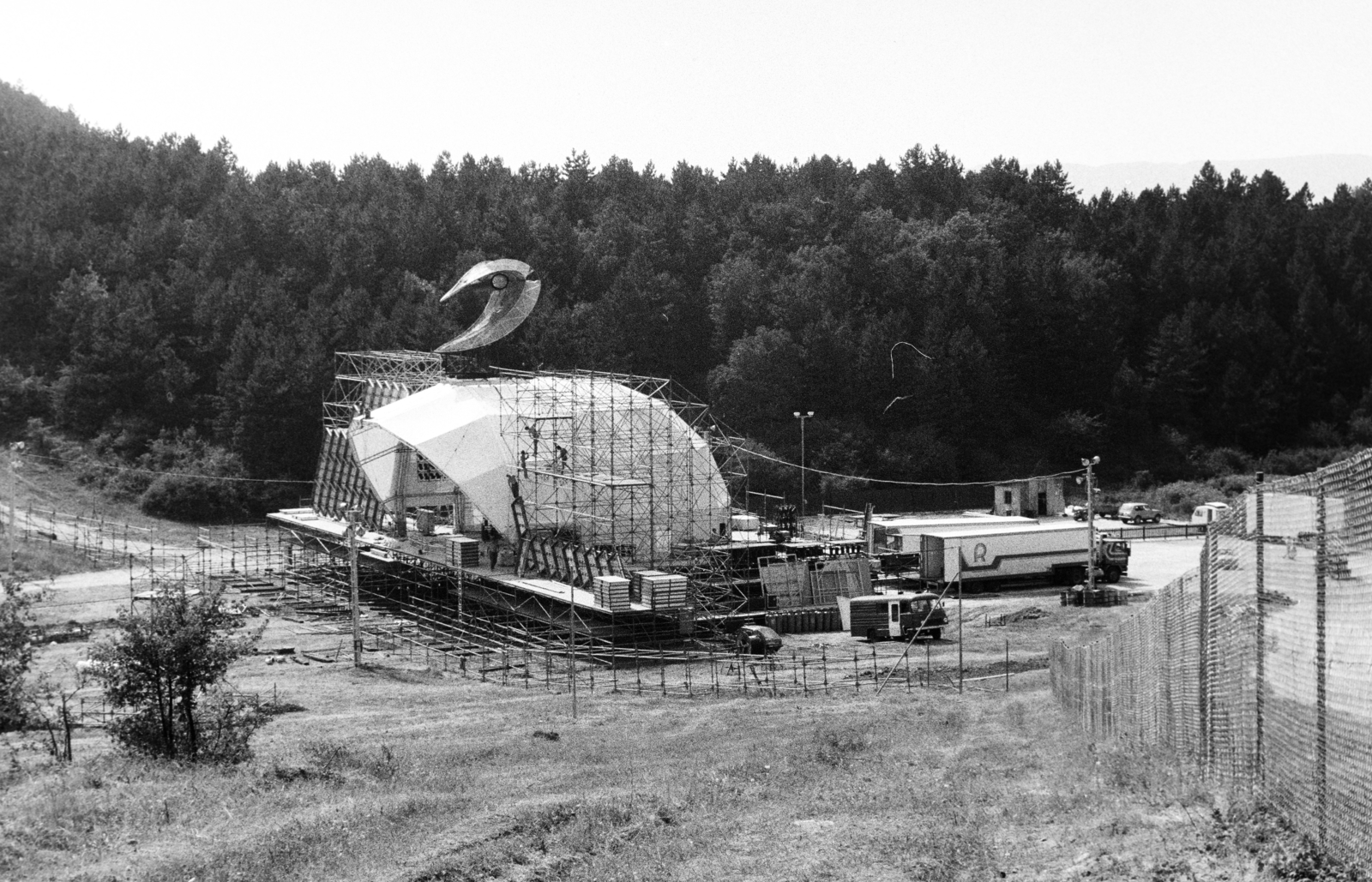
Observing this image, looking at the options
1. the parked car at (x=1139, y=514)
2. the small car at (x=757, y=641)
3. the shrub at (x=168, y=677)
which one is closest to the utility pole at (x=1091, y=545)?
the small car at (x=757, y=641)

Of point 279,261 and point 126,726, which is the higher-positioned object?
point 279,261

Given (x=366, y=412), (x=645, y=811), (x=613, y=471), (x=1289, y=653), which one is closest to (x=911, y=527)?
(x=613, y=471)

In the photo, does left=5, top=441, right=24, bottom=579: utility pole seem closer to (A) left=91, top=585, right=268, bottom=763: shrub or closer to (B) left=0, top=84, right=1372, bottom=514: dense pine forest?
(B) left=0, top=84, right=1372, bottom=514: dense pine forest

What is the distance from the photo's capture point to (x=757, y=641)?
142 feet

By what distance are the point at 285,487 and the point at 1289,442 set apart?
64778 mm

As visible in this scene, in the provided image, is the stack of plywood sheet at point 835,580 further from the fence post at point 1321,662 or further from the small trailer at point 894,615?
the fence post at point 1321,662

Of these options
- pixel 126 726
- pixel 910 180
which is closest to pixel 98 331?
pixel 910 180

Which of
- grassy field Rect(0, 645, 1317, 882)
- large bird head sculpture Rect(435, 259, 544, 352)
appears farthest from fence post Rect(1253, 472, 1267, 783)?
large bird head sculpture Rect(435, 259, 544, 352)

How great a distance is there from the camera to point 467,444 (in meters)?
53.1

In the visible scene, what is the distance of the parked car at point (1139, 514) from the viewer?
73375 millimetres

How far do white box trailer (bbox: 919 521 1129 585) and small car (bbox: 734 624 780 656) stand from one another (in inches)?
505

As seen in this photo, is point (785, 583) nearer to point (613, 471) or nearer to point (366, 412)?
point (613, 471)

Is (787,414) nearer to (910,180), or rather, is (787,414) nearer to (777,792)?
(910,180)

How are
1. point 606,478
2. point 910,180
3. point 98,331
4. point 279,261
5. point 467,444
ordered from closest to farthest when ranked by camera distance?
point 606,478
point 467,444
point 98,331
point 279,261
point 910,180
